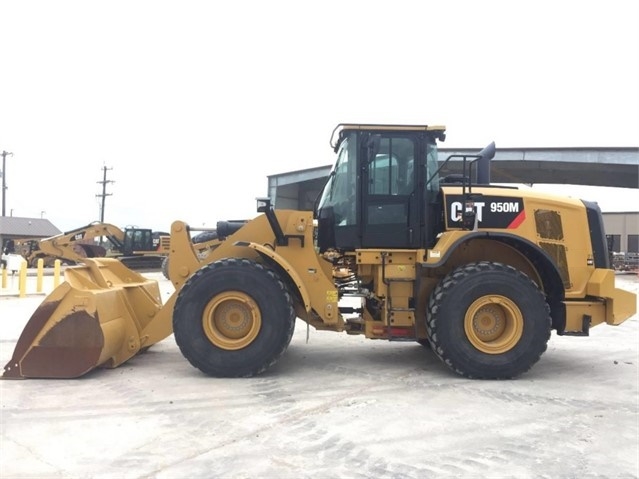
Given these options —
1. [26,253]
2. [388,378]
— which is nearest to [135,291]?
[388,378]

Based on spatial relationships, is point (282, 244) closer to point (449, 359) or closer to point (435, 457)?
point (449, 359)

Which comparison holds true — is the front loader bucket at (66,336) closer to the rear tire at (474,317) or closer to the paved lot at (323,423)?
the paved lot at (323,423)

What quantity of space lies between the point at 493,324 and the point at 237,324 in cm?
274

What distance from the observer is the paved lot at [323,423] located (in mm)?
3436

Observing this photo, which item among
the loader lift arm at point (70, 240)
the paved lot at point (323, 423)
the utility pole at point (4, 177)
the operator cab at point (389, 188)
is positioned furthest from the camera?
the utility pole at point (4, 177)

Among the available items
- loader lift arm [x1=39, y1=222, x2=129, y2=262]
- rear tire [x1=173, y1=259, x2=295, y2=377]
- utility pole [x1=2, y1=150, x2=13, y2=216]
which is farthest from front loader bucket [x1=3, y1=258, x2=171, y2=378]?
utility pole [x1=2, y1=150, x2=13, y2=216]

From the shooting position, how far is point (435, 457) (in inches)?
142

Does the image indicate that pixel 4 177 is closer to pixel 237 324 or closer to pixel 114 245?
pixel 114 245

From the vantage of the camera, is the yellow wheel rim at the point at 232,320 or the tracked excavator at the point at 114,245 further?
Result: the tracked excavator at the point at 114,245

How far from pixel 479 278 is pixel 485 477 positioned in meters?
2.55

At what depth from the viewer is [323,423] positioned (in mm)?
4199

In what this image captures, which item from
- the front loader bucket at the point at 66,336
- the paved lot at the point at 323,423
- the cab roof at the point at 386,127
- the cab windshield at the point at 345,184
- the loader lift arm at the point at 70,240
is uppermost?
the cab roof at the point at 386,127

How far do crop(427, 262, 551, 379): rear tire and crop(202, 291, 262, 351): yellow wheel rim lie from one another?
1.88m

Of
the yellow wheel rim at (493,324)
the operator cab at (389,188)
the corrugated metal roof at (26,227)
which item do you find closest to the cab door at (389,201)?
the operator cab at (389,188)
